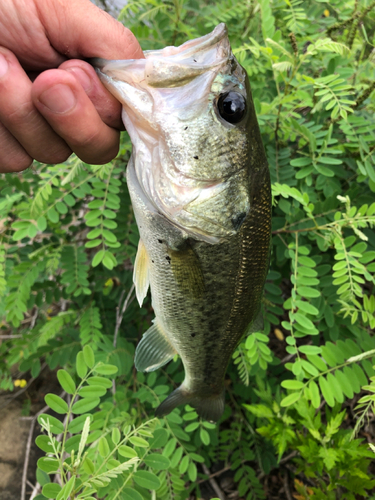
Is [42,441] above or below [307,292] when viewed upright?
above

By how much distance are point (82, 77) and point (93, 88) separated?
0.05 metres

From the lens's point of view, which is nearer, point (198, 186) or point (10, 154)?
point (198, 186)

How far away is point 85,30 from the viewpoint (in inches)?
44.3

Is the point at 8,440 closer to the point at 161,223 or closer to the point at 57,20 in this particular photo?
the point at 161,223

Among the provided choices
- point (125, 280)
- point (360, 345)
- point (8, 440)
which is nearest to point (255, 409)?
point (360, 345)

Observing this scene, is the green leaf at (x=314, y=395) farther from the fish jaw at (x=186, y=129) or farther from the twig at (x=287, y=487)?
the twig at (x=287, y=487)

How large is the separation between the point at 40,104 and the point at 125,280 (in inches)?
57.6

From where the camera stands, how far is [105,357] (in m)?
1.82

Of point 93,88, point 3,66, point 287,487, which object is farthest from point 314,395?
point 3,66

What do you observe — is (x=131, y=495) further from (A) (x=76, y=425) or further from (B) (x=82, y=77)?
(B) (x=82, y=77)

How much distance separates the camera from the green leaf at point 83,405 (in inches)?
41.1

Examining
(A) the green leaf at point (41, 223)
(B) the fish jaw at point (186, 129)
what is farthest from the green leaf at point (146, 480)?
(A) the green leaf at point (41, 223)

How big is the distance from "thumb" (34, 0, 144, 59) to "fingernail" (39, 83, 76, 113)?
216 millimetres

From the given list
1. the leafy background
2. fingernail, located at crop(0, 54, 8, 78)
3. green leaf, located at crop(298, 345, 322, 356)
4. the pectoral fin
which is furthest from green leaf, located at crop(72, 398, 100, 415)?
fingernail, located at crop(0, 54, 8, 78)
